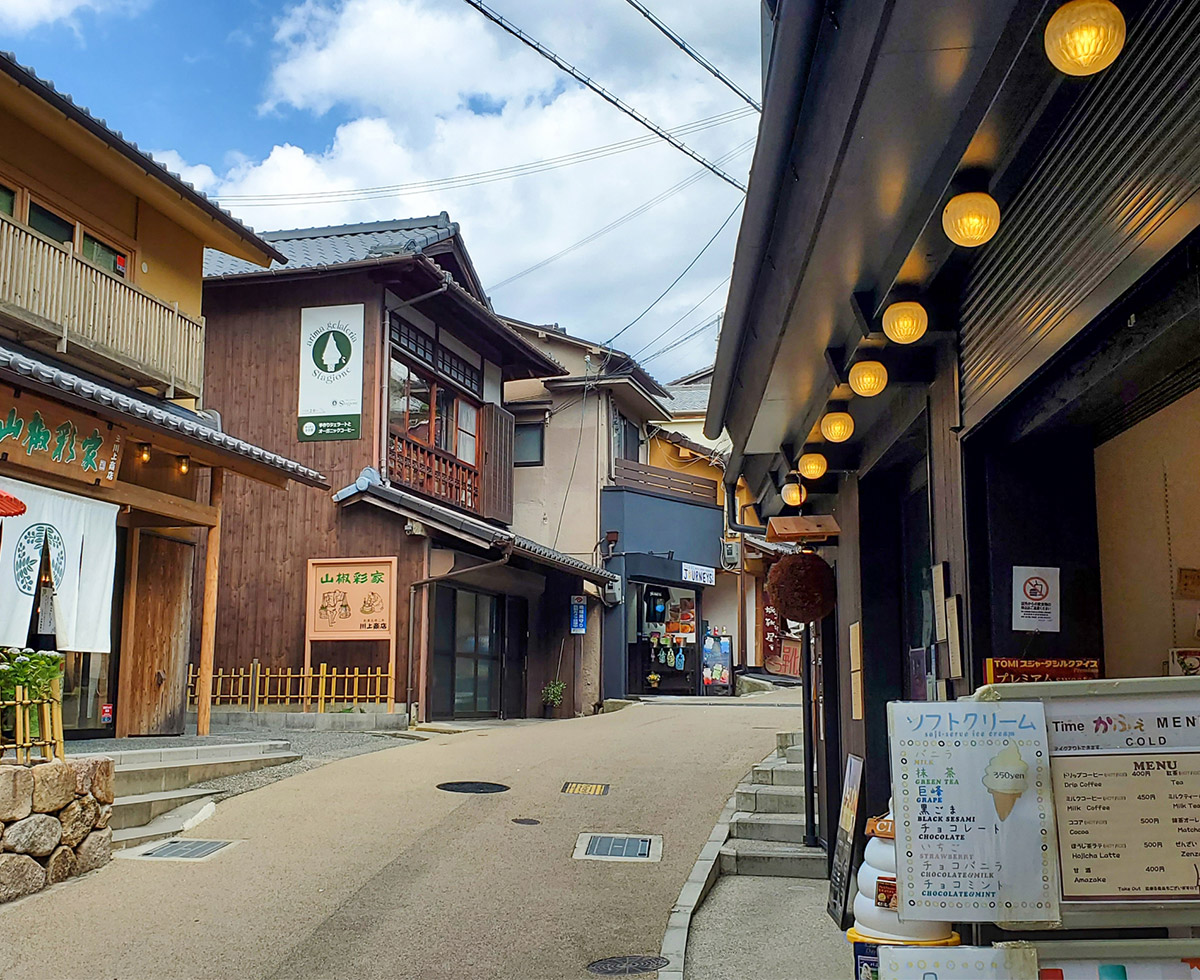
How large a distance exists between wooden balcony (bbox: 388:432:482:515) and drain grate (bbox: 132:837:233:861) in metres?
10.6

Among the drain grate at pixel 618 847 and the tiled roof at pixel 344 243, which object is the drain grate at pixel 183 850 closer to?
the drain grate at pixel 618 847

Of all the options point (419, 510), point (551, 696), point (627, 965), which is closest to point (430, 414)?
point (419, 510)

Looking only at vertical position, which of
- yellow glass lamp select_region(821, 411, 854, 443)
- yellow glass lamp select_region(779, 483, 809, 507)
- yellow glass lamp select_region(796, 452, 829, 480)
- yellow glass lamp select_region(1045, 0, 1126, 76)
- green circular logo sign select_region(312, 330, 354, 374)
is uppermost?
green circular logo sign select_region(312, 330, 354, 374)

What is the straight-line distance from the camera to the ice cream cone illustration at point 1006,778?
132 inches

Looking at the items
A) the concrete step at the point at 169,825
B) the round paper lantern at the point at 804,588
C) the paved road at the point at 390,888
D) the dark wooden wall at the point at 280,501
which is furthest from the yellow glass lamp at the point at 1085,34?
the dark wooden wall at the point at 280,501

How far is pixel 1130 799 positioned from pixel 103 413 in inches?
397

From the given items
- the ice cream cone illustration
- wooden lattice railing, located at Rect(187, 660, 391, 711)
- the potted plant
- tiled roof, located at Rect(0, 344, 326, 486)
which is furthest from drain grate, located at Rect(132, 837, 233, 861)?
the potted plant

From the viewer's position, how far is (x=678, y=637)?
28.7 meters

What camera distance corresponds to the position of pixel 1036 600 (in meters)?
5.31

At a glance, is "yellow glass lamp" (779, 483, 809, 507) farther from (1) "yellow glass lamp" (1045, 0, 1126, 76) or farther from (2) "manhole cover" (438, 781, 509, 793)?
(1) "yellow glass lamp" (1045, 0, 1126, 76)

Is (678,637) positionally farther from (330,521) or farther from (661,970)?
(661,970)

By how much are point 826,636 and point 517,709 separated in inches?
539

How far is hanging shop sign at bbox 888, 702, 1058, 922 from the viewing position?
3.33 metres

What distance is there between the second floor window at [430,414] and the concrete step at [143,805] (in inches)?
391
